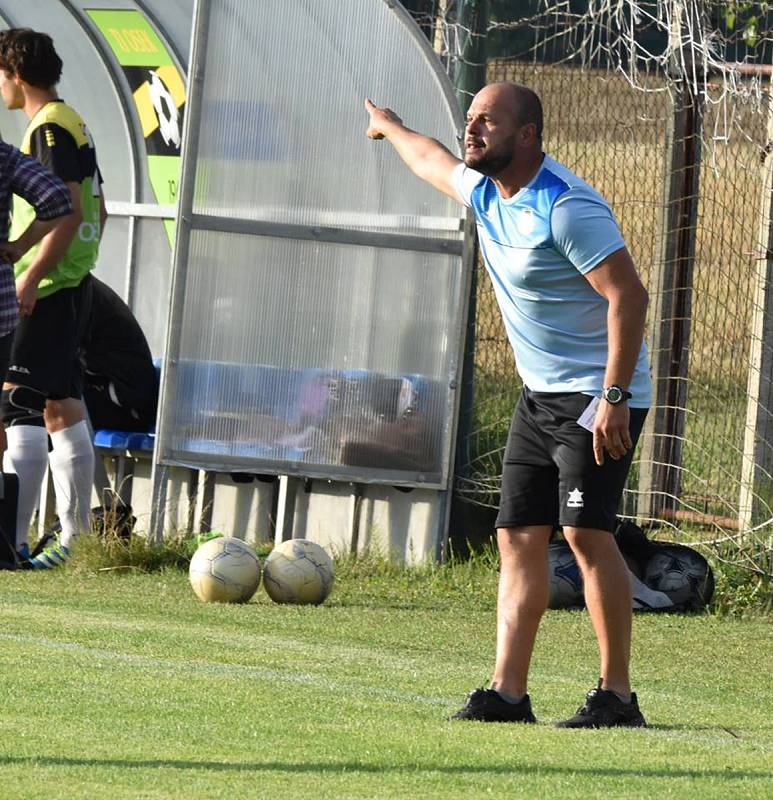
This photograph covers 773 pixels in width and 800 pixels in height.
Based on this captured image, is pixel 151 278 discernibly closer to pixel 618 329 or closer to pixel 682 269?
pixel 682 269

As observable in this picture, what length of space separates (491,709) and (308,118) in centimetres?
532

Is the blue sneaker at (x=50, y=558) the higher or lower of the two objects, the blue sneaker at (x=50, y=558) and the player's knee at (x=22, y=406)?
the lower

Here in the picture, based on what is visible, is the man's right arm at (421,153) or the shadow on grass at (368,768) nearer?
the shadow on grass at (368,768)

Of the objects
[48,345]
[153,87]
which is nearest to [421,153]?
[48,345]

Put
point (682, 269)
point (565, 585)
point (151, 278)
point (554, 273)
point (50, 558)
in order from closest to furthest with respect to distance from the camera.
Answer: point (554, 273) < point (565, 585) < point (50, 558) < point (682, 269) < point (151, 278)

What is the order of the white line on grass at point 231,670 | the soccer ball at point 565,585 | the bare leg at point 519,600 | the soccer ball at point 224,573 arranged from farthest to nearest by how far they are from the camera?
the soccer ball at point 565,585, the soccer ball at point 224,573, the white line on grass at point 231,670, the bare leg at point 519,600

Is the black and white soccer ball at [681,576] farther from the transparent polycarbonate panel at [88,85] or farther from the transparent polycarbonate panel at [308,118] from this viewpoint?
the transparent polycarbonate panel at [88,85]

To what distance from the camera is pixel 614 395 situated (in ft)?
19.3

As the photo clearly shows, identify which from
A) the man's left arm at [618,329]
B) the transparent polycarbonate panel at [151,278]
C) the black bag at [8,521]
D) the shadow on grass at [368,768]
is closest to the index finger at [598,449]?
the man's left arm at [618,329]

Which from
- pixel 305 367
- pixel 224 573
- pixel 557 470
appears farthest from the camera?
pixel 305 367

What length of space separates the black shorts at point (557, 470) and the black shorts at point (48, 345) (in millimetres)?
4110

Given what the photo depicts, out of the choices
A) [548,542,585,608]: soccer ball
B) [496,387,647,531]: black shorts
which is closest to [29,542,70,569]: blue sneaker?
[548,542,585,608]: soccer ball

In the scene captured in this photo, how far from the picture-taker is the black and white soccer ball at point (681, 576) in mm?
9336

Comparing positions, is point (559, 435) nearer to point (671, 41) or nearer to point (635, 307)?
point (635, 307)
